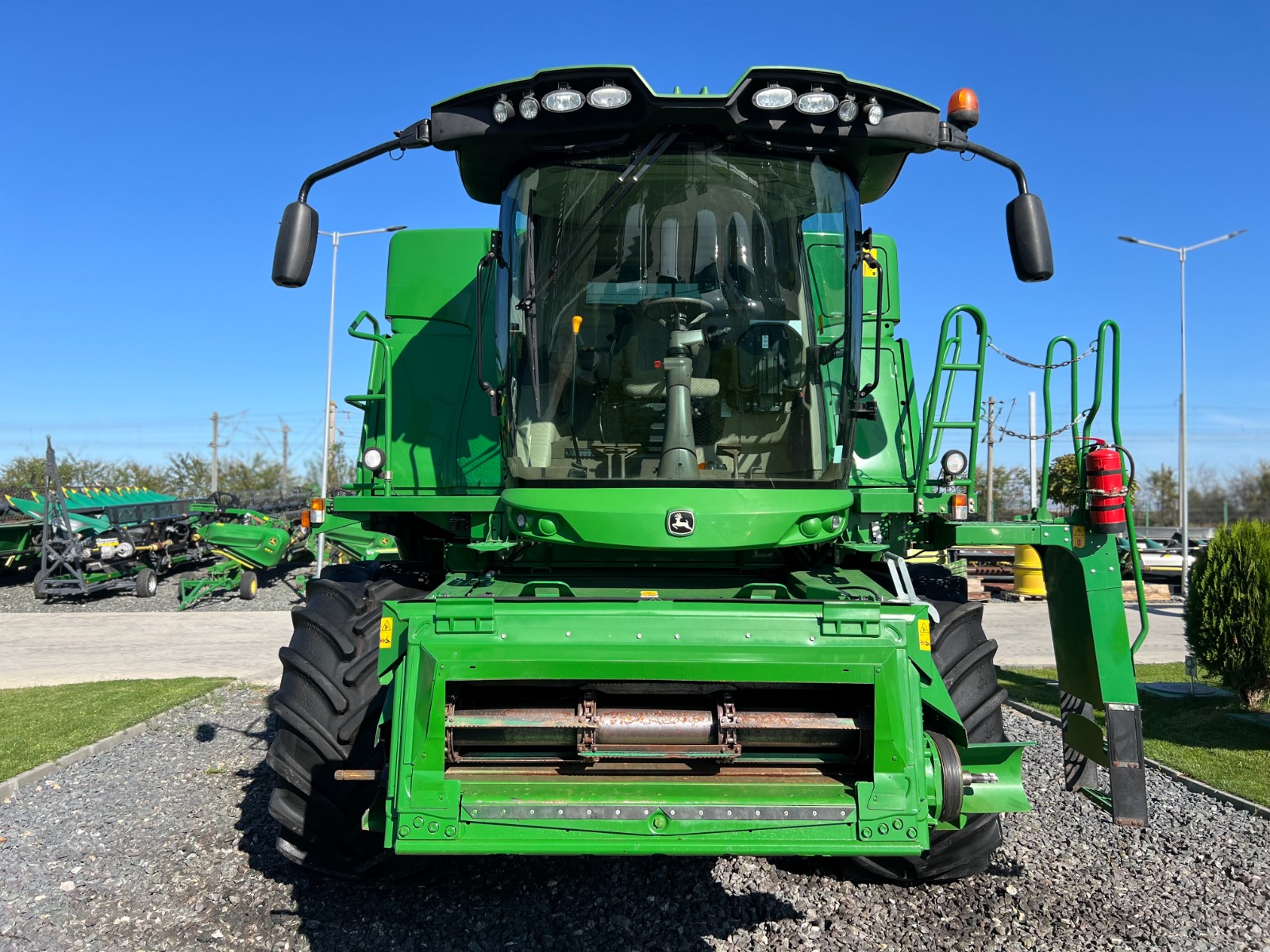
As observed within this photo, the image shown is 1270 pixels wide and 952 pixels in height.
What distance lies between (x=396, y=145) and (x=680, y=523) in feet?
6.58

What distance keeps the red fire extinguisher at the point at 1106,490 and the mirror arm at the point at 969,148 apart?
1183mm

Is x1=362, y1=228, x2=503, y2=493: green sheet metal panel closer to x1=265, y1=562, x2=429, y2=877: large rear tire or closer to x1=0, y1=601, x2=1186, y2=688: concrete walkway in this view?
x1=265, y1=562, x2=429, y2=877: large rear tire

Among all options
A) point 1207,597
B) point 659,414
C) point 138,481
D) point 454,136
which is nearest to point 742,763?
point 659,414

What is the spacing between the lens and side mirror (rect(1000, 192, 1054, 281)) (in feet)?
12.9

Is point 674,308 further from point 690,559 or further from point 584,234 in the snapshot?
point 690,559

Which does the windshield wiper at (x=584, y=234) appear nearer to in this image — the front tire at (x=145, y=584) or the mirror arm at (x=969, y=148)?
the mirror arm at (x=969, y=148)

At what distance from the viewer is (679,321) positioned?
13.4 ft

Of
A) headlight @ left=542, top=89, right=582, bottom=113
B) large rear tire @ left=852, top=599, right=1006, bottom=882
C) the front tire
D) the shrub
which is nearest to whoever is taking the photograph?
headlight @ left=542, top=89, right=582, bottom=113

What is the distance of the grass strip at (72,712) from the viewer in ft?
22.6

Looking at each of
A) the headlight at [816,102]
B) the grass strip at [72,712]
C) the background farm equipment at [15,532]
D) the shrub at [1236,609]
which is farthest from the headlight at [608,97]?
the background farm equipment at [15,532]

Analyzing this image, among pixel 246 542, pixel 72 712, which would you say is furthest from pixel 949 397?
pixel 246 542

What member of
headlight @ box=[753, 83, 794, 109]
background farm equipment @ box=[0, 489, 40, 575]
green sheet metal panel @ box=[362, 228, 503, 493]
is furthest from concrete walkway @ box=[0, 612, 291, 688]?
headlight @ box=[753, 83, 794, 109]

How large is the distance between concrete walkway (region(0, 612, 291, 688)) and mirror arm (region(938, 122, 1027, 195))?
349 inches

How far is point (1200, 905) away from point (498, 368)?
4.04 m
